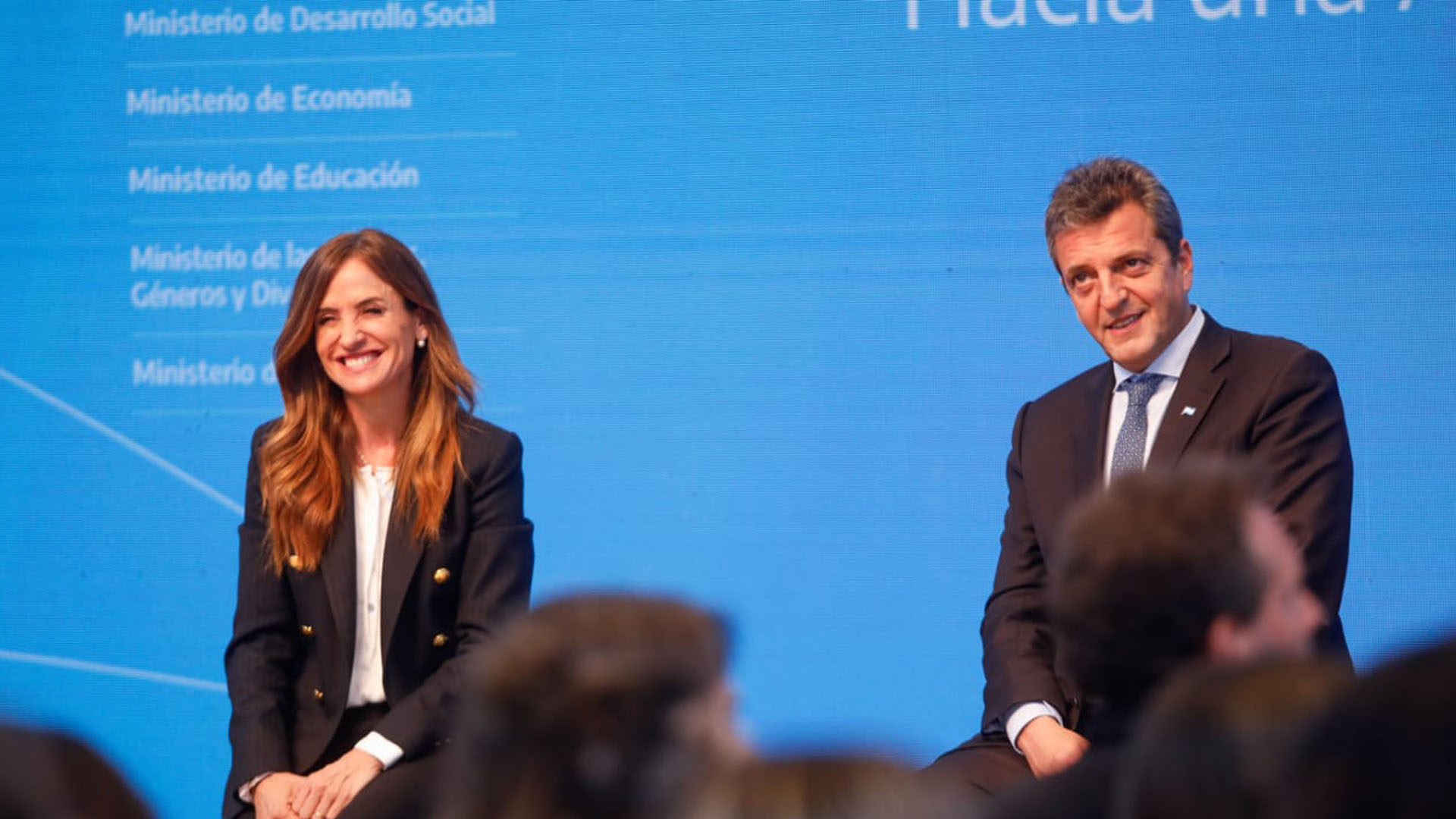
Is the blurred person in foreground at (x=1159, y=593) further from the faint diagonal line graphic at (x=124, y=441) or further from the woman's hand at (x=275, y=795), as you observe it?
the faint diagonal line graphic at (x=124, y=441)

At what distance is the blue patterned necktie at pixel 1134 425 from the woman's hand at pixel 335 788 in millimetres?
1540

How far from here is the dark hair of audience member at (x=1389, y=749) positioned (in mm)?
965

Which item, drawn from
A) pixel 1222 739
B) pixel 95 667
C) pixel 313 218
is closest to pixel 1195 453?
pixel 1222 739

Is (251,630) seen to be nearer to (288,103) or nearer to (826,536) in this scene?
(826,536)

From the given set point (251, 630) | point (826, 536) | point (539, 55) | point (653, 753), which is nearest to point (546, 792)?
point (653, 753)

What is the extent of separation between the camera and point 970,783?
3084mm

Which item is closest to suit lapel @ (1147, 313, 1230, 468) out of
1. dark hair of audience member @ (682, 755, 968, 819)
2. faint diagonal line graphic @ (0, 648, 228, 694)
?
dark hair of audience member @ (682, 755, 968, 819)

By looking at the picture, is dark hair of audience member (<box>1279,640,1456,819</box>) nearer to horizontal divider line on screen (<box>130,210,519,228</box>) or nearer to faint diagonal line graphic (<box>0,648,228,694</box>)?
horizontal divider line on screen (<box>130,210,519,228</box>)

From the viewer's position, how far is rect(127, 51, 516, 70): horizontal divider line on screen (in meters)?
4.75

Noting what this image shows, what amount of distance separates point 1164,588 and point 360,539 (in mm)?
1968

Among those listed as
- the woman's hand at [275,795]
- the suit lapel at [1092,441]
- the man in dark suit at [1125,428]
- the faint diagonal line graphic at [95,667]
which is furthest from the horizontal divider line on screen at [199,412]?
the suit lapel at [1092,441]

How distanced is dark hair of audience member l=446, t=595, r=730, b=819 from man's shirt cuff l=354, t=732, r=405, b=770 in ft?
6.03

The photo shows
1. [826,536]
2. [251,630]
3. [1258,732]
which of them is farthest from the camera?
[826,536]

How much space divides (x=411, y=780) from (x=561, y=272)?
195cm
